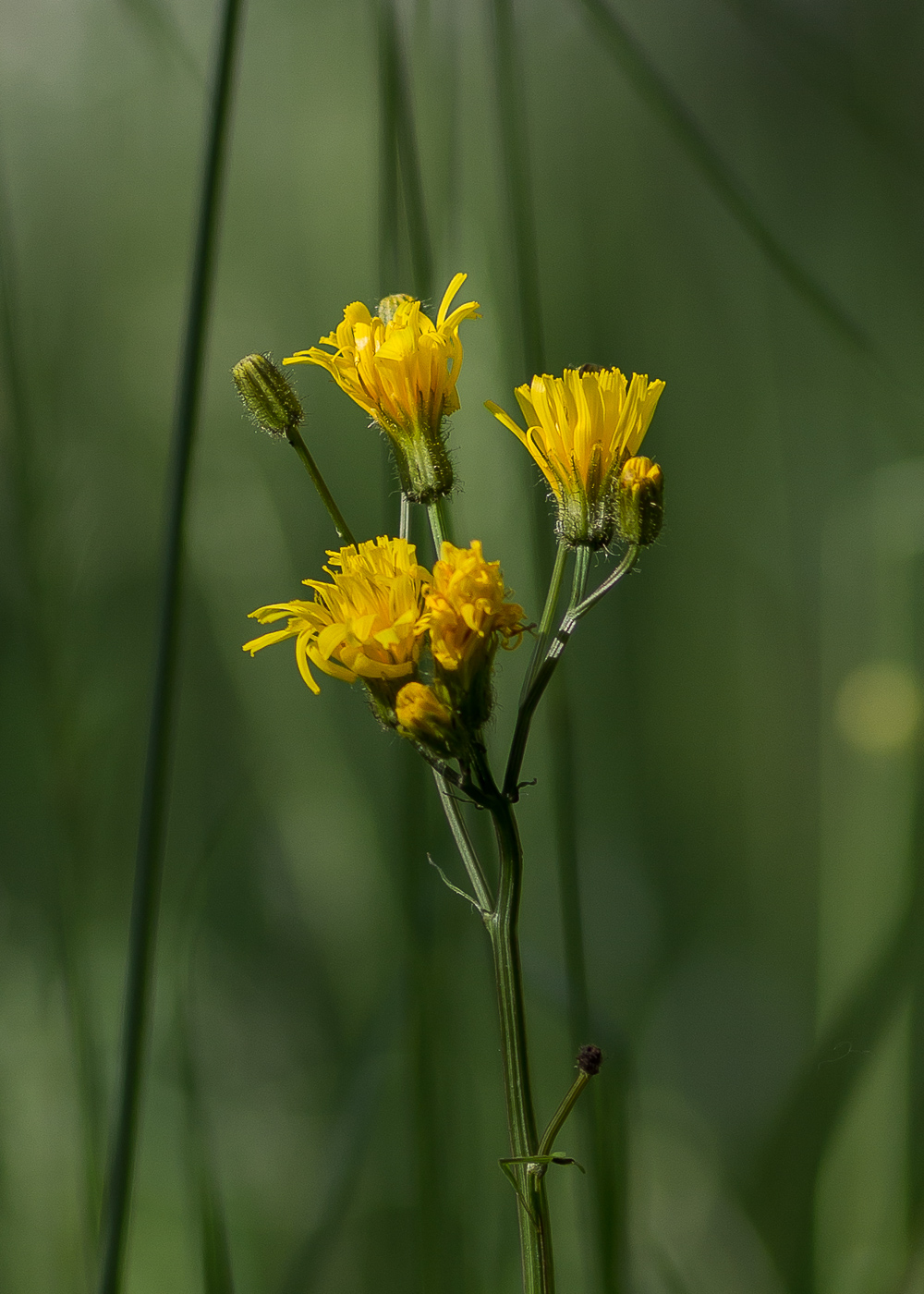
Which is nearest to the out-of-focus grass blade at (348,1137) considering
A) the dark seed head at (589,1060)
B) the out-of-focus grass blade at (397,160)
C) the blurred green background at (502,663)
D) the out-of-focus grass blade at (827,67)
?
the blurred green background at (502,663)

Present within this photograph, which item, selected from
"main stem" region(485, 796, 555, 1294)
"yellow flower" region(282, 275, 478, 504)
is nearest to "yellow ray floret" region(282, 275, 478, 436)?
"yellow flower" region(282, 275, 478, 504)

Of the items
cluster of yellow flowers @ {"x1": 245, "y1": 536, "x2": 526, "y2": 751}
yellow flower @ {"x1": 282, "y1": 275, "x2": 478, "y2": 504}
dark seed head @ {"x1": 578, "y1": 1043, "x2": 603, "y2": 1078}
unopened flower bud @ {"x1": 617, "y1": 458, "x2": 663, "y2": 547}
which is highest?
yellow flower @ {"x1": 282, "y1": 275, "x2": 478, "y2": 504}

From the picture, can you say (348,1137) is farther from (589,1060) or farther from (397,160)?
(397,160)

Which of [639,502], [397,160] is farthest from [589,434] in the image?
[397,160]

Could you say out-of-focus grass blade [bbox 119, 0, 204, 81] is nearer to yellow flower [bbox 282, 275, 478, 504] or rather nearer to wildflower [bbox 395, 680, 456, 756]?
yellow flower [bbox 282, 275, 478, 504]

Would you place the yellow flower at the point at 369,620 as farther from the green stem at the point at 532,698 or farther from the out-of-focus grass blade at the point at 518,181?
the out-of-focus grass blade at the point at 518,181

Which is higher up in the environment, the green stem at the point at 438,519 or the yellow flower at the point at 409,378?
the yellow flower at the point at 409,378

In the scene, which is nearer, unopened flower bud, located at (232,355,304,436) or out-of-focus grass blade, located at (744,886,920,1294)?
unopened flower bud, located at (232,355,304,436)
